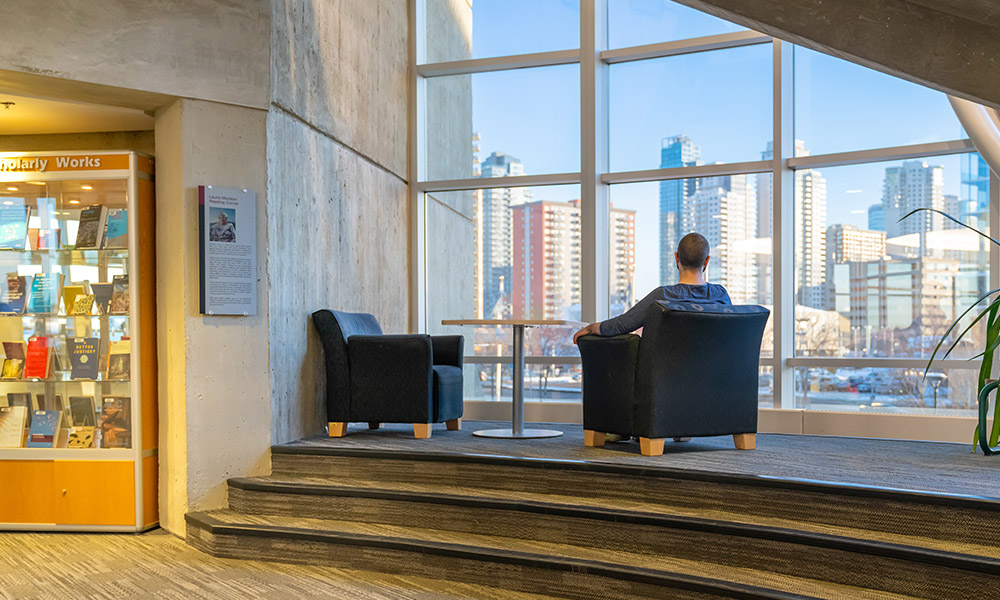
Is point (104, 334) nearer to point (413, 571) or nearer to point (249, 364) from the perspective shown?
point (249, 364)

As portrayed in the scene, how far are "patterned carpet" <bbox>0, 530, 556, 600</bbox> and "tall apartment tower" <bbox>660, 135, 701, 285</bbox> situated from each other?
3.66 metres

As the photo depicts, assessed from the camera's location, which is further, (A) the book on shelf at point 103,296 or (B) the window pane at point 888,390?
(B) the window pane at point 888,390

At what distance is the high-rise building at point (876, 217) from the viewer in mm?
6352

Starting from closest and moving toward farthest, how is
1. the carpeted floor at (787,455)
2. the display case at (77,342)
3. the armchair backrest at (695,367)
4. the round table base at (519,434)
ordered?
the carpeted floor at (787,455), the armchair backrest at (695,367), the display case at (77,342), the round table base at (519,434)

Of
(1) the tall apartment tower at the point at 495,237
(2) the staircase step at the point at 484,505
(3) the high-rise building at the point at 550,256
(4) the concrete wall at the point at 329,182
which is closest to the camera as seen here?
(2) the staircase step at the point at 484,505

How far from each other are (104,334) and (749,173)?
4.65m

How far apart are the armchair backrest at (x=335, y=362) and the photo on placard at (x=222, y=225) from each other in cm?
91

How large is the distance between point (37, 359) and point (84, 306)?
43 centimetres

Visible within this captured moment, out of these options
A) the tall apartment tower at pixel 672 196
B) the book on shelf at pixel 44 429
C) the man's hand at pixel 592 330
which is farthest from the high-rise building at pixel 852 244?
the book on shelf at pixel 44 429

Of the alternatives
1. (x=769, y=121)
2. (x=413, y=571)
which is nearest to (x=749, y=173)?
(x=769, y=121)

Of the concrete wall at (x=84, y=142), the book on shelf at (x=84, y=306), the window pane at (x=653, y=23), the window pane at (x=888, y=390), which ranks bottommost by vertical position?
the window pane at (x=888, y=390)

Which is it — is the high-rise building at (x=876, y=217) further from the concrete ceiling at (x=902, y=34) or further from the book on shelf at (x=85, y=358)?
the book on shelf at (x=85, y=358)

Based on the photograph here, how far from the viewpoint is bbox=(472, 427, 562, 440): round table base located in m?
5.68

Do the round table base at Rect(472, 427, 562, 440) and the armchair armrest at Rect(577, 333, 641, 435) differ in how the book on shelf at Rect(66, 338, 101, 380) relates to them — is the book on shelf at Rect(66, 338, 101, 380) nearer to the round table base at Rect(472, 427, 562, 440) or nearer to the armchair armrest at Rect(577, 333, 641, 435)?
the round table base at Rect(472, 427, 562, 440)
